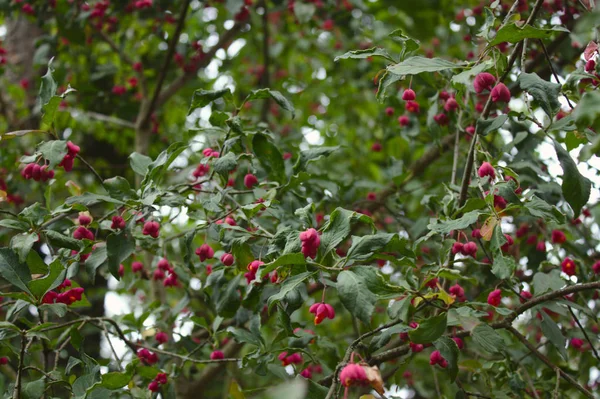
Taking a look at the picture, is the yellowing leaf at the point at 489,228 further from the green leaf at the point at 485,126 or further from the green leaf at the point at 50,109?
the green leaf at the point at 50,109

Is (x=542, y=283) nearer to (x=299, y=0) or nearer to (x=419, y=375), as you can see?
(x=419, y=375)

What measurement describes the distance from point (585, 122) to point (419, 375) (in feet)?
10.3

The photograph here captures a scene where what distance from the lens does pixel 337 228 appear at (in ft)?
4.88

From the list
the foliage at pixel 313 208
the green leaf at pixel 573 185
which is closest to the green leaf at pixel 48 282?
the foliage at pixel 313 208

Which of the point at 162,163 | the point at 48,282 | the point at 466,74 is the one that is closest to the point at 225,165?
the point at 162,163

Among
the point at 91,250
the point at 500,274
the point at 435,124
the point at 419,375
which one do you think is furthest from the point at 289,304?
the point at 419,375

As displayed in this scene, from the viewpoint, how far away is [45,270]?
73.2 inches

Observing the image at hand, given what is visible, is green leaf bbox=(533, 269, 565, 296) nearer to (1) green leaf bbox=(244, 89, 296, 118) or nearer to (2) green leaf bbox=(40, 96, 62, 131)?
(1) green leaf bbox=(244, 89, 296, 118)

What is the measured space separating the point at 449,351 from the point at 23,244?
1303mm

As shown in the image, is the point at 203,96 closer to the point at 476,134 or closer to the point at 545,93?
the point at 476,134

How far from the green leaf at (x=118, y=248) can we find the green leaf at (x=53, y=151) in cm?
29

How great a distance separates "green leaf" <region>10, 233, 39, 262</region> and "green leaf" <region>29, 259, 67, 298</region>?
86 mm

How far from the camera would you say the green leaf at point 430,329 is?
1.48 m

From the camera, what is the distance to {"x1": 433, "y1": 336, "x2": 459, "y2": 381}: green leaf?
5.33ft
